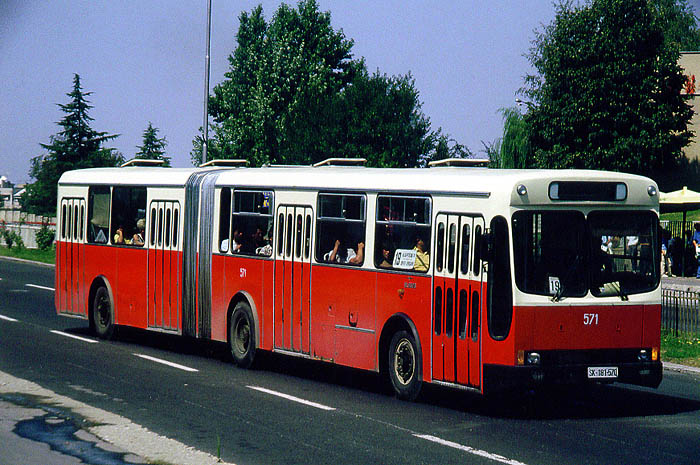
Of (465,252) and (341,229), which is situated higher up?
(341,229)

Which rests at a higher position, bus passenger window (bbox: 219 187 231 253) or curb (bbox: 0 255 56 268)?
bus passenger window (bbox: 219 187 231 253)

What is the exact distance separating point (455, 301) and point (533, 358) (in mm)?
1190

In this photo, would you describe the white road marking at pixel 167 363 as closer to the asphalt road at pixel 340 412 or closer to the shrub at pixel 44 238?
the asphalt road at pixel 340 412

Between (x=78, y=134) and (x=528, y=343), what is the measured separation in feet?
227

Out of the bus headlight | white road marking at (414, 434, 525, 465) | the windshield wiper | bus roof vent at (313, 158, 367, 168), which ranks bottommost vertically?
white road marking at (414, 434, 525, 465)

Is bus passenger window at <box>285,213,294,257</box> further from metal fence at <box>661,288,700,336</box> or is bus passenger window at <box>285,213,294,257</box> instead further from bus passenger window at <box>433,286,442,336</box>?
metal fence at <box>661,288,700,336</box>

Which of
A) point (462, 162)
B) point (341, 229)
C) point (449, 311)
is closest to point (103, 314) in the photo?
point (341, 229)

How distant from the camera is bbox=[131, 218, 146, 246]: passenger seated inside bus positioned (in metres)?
20.3

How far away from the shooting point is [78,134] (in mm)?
78312

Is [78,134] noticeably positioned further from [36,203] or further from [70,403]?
[70,403]

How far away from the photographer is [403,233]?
14336 millimetres

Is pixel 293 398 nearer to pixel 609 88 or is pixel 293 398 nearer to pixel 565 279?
pixel 565 279

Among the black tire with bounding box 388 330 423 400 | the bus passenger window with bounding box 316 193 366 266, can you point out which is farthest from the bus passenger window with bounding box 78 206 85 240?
the black tire with bounding box 388 330 423 400

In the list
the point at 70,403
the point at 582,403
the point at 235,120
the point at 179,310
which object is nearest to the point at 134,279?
the point at 179,310
